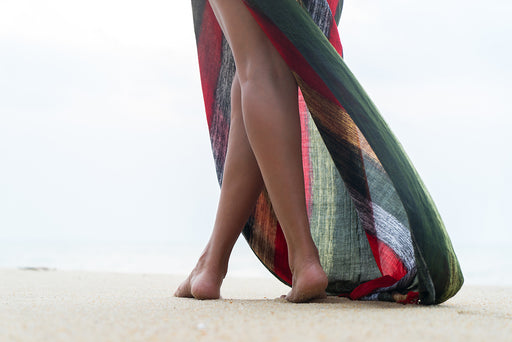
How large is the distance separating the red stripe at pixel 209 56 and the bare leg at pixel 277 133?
377 millimetres

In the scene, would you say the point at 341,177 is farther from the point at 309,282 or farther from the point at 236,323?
the point at 236,323

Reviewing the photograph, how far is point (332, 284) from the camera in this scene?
50.0 inches

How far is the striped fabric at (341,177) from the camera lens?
0.94 metres

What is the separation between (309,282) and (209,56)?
2.46 feet

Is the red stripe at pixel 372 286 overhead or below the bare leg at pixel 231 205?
below

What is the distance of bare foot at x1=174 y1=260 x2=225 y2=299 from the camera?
112cm

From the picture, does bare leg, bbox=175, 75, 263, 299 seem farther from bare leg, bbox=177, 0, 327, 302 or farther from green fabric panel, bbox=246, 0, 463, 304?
green fabric panel, bbox=246, 0, 463, 304

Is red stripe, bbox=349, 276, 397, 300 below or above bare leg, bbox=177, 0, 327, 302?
below

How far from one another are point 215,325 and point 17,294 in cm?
76

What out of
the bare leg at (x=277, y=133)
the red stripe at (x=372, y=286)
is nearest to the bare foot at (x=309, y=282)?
the bare leg at (x=277, y=133)

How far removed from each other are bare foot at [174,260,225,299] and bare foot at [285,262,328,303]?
200 millimetres

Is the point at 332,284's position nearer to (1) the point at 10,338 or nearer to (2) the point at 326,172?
(2) the point at 326,172

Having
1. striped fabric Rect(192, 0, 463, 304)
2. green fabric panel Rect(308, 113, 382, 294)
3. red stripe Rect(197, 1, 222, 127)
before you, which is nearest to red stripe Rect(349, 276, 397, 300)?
striped fabric Rect(192, 0, 463, 304)

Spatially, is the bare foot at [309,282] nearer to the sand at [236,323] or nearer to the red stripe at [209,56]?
the sand at [236,323]
